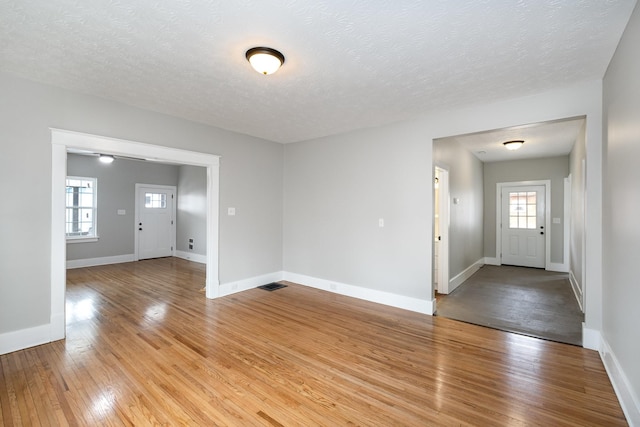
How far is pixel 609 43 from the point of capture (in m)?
2.20

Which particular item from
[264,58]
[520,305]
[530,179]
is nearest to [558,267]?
[530,179]

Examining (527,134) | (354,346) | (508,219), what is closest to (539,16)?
(354,346)

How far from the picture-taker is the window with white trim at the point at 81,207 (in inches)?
266

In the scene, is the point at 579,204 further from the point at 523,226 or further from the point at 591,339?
the point at 523,226

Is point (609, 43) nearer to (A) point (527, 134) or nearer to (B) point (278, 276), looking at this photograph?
(A) point (527, 134)

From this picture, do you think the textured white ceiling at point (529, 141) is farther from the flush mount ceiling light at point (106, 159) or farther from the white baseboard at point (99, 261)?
the white baseboard at point (99, 261)

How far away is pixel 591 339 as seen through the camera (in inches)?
113

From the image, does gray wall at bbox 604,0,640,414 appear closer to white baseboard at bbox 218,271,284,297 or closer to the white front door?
white baseboard at bbox 218,271,284,297

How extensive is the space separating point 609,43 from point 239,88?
323 centimetres

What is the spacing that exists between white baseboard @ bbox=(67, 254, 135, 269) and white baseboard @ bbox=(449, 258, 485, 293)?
7.78 m

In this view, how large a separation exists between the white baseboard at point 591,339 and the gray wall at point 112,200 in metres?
9.06

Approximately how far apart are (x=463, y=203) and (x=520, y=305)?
229cm

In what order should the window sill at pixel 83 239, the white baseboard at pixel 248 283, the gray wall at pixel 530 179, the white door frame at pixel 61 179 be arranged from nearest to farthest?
the white door frame at pixel 61 179
the white baseboard at pixel 248 283
the window sill at pixel 83 239
the gray wall at pixel 530 179

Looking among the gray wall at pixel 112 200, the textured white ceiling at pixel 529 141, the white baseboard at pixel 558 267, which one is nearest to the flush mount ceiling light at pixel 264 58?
the textured white ceiling at pixel 529 141
